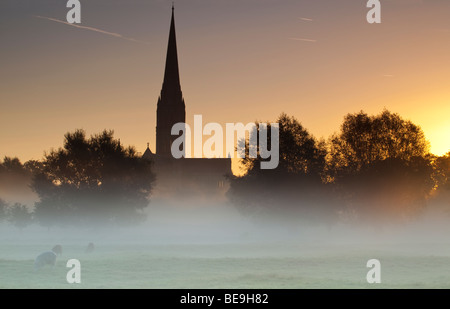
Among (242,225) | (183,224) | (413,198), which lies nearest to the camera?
(413,198)

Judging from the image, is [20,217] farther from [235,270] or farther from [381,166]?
[235,270]

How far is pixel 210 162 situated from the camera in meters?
192

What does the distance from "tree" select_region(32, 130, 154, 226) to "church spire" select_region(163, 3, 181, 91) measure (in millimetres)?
85164

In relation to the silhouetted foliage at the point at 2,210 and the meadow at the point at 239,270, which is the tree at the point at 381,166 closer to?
the meadow at the point at 239,270

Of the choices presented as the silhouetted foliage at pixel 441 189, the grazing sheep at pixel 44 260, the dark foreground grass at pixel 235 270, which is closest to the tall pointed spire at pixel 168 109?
the silhouetted foliage at pixel 441 189

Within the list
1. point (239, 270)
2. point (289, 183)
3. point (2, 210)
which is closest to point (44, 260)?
point (239, 270)

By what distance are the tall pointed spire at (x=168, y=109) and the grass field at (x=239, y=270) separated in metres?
131

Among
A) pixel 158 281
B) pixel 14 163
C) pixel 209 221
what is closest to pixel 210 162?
pixel 14 163

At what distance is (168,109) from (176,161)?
1707cm

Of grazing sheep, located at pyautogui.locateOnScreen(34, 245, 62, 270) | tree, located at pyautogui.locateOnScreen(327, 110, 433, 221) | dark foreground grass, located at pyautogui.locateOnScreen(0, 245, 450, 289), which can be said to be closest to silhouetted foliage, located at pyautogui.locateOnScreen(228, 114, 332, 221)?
tree, located at pyautogui.locateOnScreen(327, 110, 433, 221)

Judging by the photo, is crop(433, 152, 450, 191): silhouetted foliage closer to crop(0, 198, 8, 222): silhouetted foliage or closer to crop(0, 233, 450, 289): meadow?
crop(0, 233, 450, 289): meadow

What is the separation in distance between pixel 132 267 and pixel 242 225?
171 ft

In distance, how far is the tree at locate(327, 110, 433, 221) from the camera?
63938mm
